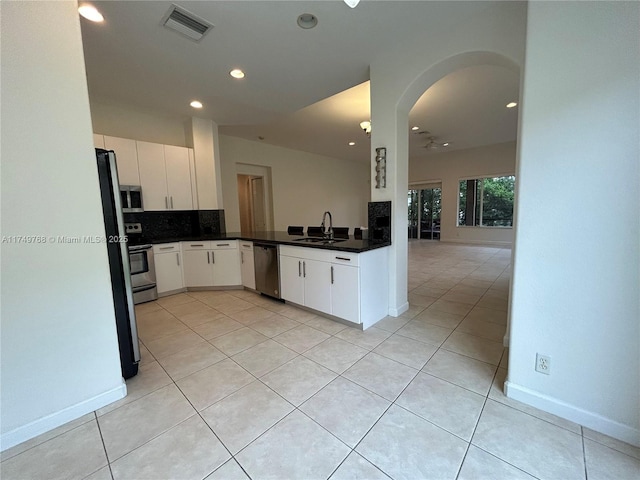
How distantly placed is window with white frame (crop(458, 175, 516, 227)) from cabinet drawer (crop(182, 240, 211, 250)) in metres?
8.07

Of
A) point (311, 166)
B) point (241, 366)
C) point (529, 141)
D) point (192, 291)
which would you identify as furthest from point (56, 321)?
point (311, 166)

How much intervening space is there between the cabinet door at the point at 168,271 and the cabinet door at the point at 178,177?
828 mm

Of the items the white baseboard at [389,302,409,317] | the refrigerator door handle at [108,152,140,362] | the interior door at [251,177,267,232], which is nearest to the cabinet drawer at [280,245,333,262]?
the white baseboard at [389,302,409,317]

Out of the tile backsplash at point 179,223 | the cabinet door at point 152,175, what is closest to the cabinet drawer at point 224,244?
the tile backsplash at point 179,223

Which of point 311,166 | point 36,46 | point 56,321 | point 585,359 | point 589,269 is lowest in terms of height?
point 585,359

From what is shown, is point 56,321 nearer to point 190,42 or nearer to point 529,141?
point 190,42

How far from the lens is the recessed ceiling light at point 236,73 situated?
2.79 meters

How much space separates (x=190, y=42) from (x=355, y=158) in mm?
7167

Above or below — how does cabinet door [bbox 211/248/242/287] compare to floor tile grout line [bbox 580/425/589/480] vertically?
above

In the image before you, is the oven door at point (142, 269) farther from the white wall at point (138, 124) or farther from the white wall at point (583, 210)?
the white wall at point (583, 210)

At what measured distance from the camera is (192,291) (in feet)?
13.1

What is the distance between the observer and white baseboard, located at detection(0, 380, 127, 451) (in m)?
1.34

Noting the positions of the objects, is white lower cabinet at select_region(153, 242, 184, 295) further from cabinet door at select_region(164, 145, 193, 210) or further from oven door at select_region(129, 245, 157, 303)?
cabinet door at select_region(164, 145, 193, 210)

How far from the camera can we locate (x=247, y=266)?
381cm
